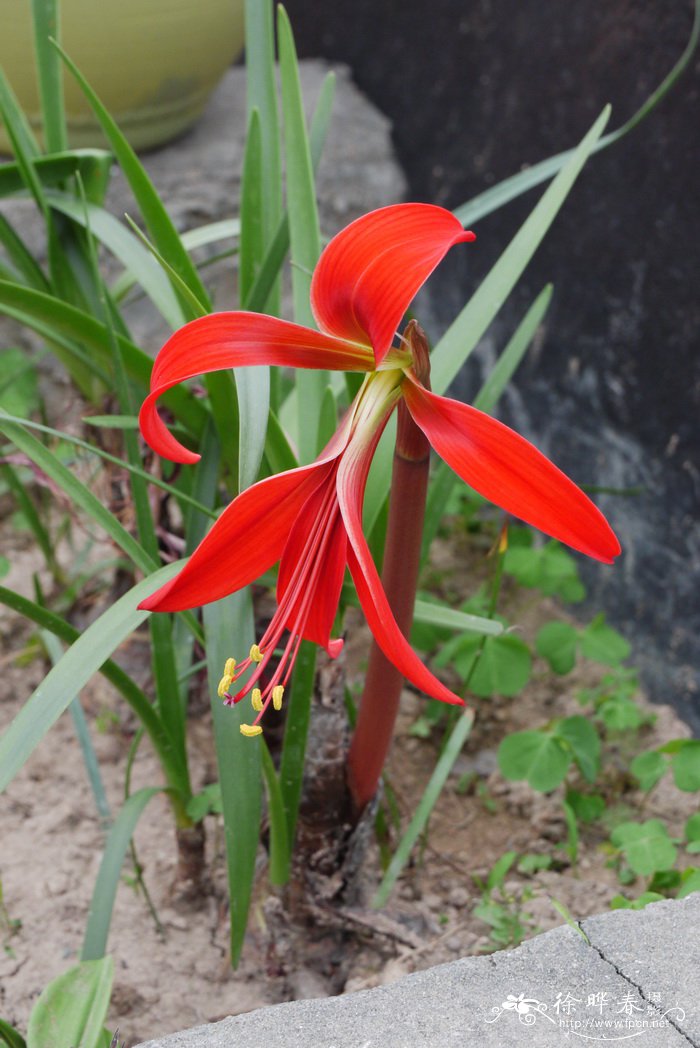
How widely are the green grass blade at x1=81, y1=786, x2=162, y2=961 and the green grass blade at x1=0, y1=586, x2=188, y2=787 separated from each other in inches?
2.0

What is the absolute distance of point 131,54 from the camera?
1880 millimetres

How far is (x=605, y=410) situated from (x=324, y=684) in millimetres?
850

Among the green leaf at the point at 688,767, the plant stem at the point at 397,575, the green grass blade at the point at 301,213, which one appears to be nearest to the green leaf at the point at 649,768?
the green leaf at the point at 688,767

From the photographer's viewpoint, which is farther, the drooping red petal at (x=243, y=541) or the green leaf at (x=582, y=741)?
the green leaf at (x=582, y=741)

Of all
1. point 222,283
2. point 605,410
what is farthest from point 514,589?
point 222,283

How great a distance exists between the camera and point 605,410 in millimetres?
1729

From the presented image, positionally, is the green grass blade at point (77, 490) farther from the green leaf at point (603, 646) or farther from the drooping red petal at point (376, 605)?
the green leaf at point (603, 646)

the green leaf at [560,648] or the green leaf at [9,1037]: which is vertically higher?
the green leaf at [9,1037]

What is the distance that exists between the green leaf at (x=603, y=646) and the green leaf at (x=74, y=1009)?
33.1 inches

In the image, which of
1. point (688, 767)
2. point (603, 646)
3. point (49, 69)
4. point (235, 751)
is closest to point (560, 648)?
point (603, 646)

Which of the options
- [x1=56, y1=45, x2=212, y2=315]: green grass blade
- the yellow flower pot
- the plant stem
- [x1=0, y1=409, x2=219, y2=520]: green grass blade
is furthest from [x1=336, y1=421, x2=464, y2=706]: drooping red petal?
the yellow flower pot

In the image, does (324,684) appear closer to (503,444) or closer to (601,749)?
(503,444)

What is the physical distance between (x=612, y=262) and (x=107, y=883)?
3.80 feet

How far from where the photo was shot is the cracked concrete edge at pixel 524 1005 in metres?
0.75
